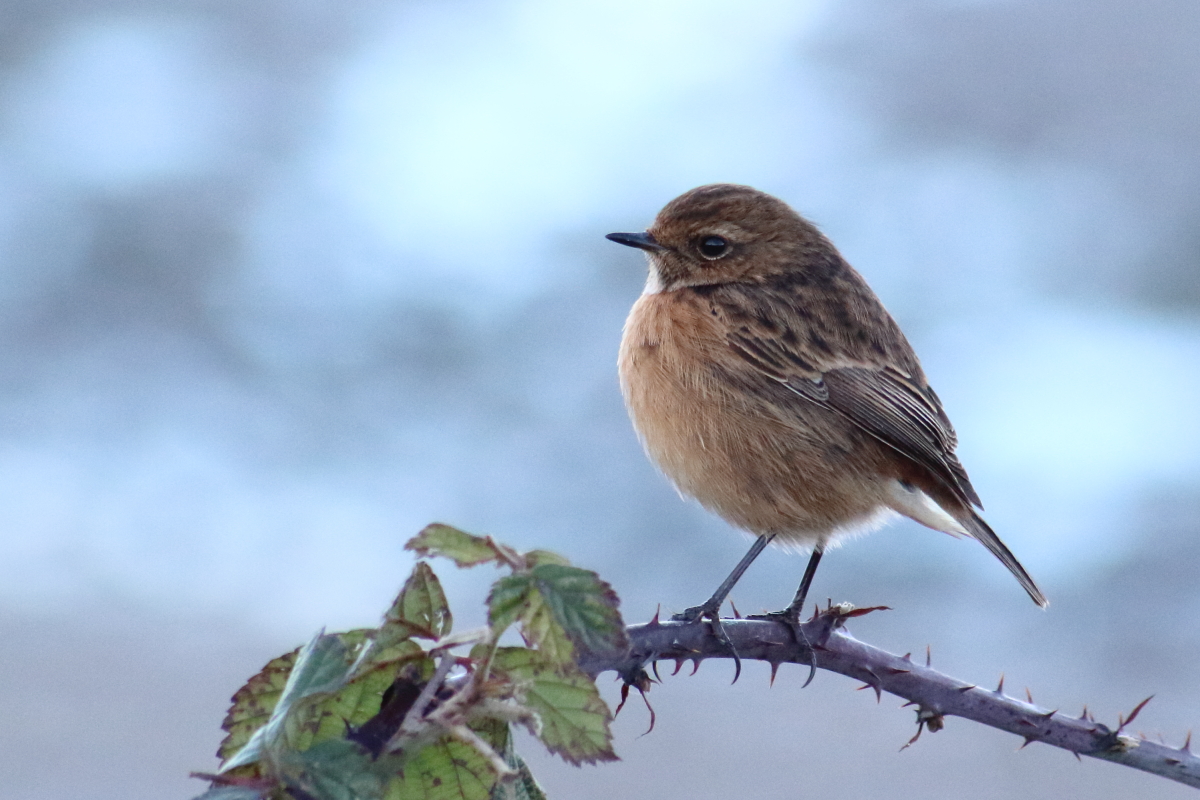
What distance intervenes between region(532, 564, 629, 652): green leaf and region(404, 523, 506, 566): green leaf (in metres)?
0.06

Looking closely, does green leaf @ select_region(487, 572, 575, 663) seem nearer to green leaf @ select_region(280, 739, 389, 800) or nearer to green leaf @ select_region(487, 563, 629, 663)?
green leaf @ select_region(487, 563, 629, 663)

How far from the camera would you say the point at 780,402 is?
15.4ft

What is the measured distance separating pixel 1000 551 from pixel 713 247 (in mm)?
1742

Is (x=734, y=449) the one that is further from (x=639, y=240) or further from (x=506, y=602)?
(x=506, y=602)

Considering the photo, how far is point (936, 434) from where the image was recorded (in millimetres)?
4734

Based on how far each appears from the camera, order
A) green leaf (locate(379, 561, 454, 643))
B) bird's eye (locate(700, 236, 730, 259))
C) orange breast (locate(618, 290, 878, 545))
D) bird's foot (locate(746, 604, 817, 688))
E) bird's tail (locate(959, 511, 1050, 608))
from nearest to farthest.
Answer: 1. green leaf (locate(379, 561, 454, 643))
2. bird's foot (locate(746, 604, 817, 688))
3. bird's tail (locate(959, 511, 1050, 608))
4. orange breast (locate(618, 290, 878, 545))
5. bird's eye (locate(700, 236, 730, 259))

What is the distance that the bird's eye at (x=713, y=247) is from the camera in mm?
5340

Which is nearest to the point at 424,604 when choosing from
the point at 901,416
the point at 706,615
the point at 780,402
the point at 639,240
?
the point at 706,615

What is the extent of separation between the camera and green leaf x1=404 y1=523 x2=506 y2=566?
1499 mm

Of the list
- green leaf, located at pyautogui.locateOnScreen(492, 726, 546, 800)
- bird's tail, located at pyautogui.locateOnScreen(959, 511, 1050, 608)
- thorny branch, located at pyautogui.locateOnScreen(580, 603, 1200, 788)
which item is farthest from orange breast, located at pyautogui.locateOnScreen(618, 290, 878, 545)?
green leaf, located at pyautogui.locateOnScreen(492, 726, 546, 800)

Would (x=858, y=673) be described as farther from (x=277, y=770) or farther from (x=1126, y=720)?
(x=277, y=770)

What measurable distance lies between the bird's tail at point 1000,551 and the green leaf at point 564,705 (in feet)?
9.92

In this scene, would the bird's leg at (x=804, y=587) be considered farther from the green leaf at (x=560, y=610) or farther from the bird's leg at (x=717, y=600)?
the green leaf at (x=560, y=610)

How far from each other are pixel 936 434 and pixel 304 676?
365 cm
